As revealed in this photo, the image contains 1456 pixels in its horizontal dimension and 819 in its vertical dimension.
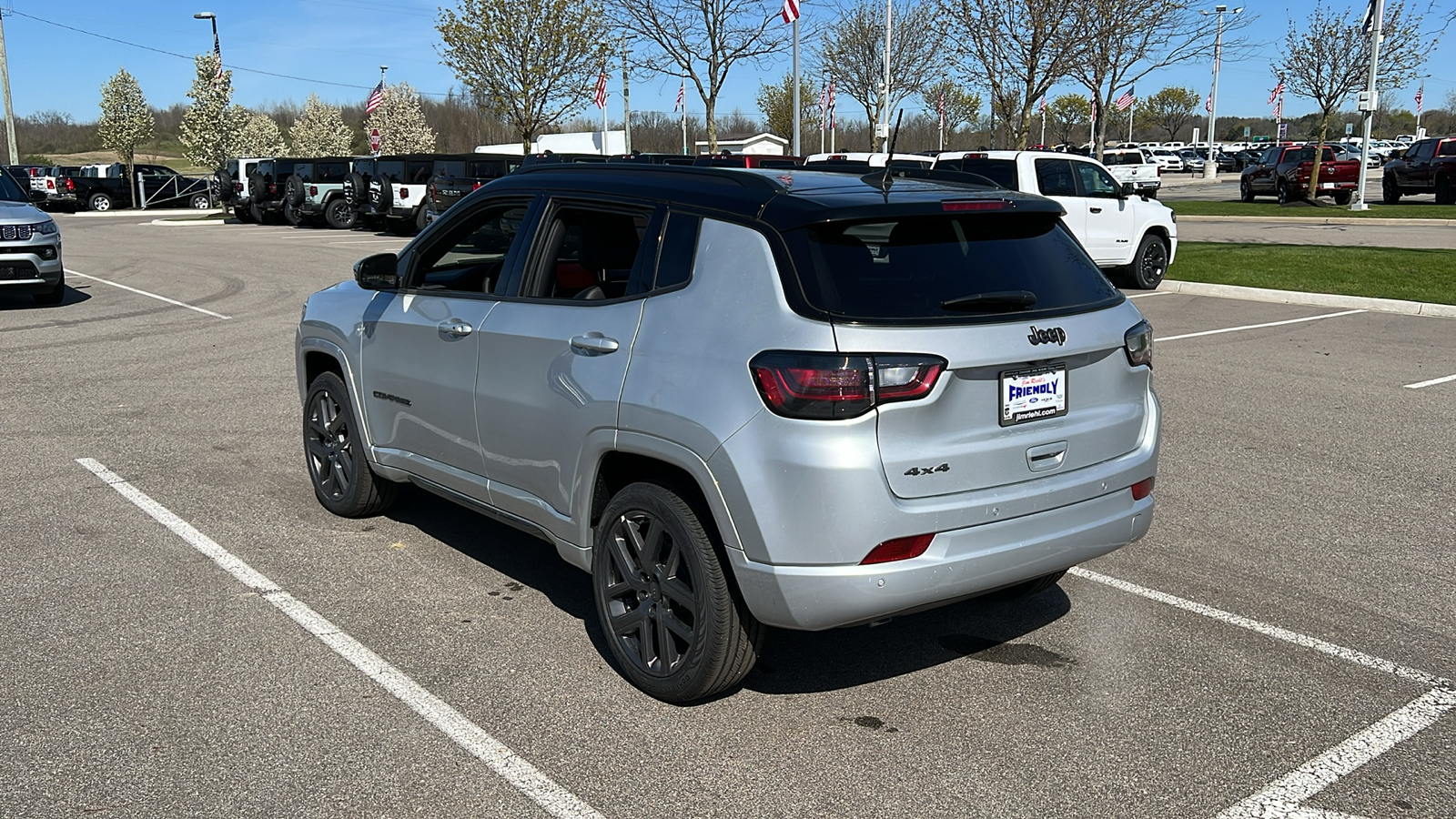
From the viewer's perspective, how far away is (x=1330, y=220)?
96.5ft

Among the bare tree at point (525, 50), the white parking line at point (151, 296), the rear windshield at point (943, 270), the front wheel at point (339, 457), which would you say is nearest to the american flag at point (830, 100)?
the bare tree at point (525, 50)

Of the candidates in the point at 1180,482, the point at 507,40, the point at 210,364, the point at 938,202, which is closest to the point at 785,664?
the point at 938,202

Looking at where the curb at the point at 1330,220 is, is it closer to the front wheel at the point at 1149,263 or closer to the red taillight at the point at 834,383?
the front wheel at the point at 1149,263

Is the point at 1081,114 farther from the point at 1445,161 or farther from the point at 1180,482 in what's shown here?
the point at 1180,482

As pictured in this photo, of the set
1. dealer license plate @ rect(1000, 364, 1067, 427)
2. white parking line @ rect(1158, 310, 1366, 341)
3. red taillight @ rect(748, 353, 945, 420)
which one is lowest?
white parking line @ rect(1158, 310, 1366, 341)

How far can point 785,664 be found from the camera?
4.46 m

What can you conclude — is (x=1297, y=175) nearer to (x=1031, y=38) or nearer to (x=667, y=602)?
(x=1031, y=38)

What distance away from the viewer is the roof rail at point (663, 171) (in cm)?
409

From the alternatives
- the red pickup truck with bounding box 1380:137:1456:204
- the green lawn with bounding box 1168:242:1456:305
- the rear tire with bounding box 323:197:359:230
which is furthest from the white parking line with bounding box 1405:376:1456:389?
the rear tire with bounding box 323:197:359:230

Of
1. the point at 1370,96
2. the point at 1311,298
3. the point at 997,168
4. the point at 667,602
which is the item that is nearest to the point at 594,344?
the point at 667,602

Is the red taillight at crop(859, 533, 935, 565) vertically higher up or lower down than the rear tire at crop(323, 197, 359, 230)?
lower down

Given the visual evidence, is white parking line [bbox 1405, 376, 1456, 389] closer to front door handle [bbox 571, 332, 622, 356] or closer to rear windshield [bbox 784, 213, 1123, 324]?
rear windshield [bbox 784, 213, 1123, 324]

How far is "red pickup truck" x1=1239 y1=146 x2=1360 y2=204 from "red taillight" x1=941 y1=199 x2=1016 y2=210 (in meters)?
36.9

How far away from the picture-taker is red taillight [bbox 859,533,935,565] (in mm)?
3629
